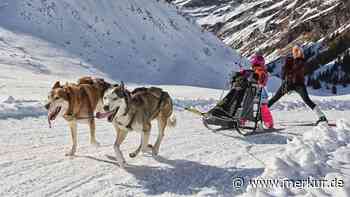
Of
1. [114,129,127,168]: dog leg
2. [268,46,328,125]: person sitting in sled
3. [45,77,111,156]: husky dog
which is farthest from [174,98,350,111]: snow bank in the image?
[114,129,127,168]: dog leg

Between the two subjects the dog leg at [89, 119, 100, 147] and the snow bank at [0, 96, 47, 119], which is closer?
the dog leg at [89, 119, 100, 147]

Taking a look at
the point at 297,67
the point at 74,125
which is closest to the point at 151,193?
the point at 74,125

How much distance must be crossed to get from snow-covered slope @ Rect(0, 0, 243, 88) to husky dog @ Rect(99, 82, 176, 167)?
599 inches

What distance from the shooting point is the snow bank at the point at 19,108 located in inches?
417

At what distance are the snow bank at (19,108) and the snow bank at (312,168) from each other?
5.66 metres

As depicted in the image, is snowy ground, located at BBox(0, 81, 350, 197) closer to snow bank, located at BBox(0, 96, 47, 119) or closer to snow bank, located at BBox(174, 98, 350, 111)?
snow bank, located at BBox(0, 96, 47, 119)

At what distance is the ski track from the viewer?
586 cm

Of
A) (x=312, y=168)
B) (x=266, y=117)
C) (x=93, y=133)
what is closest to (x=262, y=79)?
(x=266, y=117)

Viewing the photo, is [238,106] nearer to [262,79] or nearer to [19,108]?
[262,79]

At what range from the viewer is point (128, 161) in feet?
23.4

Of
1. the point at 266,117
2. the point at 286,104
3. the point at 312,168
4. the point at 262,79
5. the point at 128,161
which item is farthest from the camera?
the point at 286,104

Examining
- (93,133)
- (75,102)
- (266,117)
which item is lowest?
(93,133)

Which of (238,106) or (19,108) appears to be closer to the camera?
(238,106)

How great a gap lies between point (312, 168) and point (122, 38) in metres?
22.7
